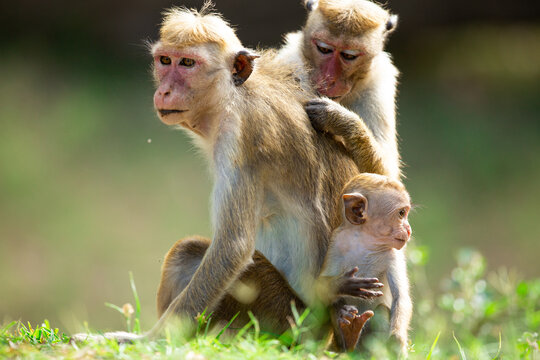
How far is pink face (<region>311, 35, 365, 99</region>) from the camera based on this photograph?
25.0 ft

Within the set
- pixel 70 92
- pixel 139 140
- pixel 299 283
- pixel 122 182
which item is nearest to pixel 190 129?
pixel 299 283

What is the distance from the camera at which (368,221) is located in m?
6.09

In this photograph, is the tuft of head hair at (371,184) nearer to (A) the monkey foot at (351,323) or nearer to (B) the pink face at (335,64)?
(A) the monkey foot at (351,323)

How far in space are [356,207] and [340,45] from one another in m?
2.26

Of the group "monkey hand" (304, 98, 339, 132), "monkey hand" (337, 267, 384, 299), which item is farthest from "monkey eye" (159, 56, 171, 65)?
"monkey hand" (337, 267, 384, 299)

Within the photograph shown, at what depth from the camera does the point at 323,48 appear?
7.82 meters

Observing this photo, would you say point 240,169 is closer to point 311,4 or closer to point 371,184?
point 371,184

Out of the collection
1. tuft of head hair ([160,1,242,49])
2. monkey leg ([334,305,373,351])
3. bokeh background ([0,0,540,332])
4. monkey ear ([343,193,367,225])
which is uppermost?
tuft of head hair ([160,1,242,49])

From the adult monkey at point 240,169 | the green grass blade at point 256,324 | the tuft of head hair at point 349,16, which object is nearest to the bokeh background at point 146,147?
the tuft of head hair at point 349,16

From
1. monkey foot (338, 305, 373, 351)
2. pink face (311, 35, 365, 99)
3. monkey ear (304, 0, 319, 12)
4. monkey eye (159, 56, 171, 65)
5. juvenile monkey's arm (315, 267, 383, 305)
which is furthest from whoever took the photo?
monkey ear (304, 0, 319, 12)

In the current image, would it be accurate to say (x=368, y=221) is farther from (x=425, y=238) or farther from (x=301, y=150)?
(x=425, y=238)

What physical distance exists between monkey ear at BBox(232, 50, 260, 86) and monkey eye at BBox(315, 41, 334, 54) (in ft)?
5.64

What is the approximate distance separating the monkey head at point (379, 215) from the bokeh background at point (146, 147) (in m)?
5.37

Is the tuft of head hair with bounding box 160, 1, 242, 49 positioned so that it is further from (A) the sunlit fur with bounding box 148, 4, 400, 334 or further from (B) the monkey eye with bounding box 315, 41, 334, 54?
(B) the monkey eye with bounding box 315, 41, 334, 54
